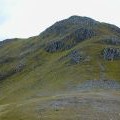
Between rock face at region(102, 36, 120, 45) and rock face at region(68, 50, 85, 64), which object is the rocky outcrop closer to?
rock face at region(68, 50, 85, 64)

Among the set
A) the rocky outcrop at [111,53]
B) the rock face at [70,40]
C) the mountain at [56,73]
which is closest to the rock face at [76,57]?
the mountain at [56,73]

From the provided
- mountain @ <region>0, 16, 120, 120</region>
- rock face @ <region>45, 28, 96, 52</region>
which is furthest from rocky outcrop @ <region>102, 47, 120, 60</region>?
rock face @ <region>45, 28, 96, 52</region>

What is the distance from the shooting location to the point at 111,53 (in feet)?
489

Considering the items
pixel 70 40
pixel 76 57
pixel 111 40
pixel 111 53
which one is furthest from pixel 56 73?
pixel 70 40

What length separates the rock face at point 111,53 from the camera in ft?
484

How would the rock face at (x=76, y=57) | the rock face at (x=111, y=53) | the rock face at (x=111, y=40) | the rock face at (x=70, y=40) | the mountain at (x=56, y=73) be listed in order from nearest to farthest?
the mountain at (x=56, y=73) < the rock face at (x=76, y=57) < the rock face at (x=111, y=53) < the rock face at (x=111, y=40) < the rock face at (x=70, y=40)

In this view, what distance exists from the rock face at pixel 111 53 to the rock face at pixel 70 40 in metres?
31.9

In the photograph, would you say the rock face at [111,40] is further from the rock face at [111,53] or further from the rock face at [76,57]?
the rock face at [76,57]

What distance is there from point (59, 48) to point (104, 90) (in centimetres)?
7290

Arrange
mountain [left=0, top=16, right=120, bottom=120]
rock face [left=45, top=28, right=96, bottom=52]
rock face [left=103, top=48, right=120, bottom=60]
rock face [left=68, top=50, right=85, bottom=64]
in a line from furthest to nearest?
rock face [left=45, top=28, right=96, bottom=52]
rock face [left=103, top=48, right=120, bottom=60]
rock face [left=68, top=50, right=85, bottom=64]
mountain [left=0, top=16, right=120, bottom=120]

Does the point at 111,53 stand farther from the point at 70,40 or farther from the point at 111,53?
the point at 70,40

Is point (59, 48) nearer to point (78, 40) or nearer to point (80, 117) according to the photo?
point (78, 40)

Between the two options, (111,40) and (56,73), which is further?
(111,40)

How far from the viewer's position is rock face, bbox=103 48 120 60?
148m
